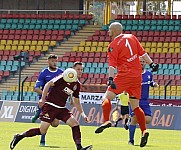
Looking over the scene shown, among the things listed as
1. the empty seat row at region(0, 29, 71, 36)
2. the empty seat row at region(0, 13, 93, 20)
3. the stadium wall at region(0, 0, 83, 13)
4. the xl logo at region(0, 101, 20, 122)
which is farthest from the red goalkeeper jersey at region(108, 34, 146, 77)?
the stadium wall at region(0, 0, 83, 13)

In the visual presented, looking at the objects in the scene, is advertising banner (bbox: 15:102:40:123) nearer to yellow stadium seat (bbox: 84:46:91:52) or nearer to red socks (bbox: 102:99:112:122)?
yellow stadium seat (bbox: 84:46:91:52)

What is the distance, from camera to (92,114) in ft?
93.7

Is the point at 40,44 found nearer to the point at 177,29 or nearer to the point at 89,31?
the point at 89,31

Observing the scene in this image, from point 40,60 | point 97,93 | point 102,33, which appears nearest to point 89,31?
point 102,33

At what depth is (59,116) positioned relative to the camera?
43.3 ft

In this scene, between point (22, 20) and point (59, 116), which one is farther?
point (22, 20)

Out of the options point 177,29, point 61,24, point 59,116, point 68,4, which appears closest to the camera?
point 59,116

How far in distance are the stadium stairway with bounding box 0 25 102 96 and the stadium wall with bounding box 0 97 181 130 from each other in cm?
1006

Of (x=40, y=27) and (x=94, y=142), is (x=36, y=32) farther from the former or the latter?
(x=94, y=142)

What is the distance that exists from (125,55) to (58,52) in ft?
103

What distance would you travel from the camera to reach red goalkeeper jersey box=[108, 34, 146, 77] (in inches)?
522

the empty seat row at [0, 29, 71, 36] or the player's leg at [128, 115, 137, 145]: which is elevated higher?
the empty seat row at [0, 29, 71, 36]

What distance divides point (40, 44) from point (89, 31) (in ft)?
12.3

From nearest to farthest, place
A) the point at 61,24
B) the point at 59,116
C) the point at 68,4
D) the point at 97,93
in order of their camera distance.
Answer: the point at 59,116, the point at 97,93, the point at 61,24, the point at 68,4
